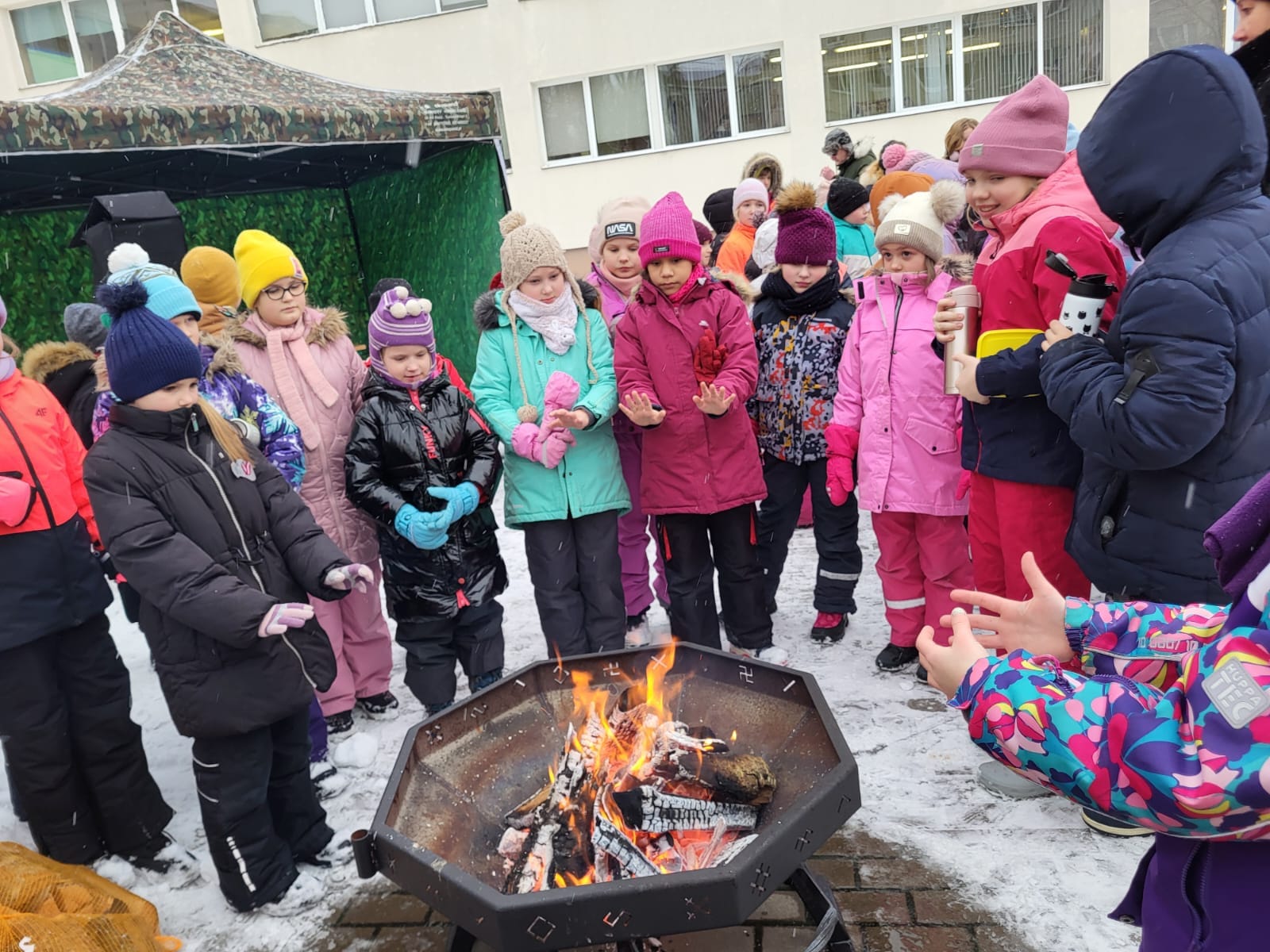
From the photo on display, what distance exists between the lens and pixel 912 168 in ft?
24.2

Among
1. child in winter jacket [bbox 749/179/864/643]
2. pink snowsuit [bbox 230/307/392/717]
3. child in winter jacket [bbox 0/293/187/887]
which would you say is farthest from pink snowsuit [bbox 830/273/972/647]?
child in winter jacket [bbox 0/293/187/887]

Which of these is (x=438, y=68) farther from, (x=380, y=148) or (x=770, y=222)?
(x=770, y=222)

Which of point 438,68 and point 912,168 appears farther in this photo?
point 438,68

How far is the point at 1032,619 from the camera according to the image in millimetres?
1670

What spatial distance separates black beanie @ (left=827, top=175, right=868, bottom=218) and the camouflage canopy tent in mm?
2759

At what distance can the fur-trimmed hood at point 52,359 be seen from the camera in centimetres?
424

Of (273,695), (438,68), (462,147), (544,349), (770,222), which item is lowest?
(273,695)

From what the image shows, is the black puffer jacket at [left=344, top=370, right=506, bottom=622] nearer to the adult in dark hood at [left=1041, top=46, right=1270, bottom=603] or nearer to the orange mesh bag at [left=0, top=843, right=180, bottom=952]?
the orange mesh bag at [left=0, top=843, right=180, bottom=952]

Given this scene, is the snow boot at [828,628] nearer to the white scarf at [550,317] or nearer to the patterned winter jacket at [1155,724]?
the white scarf at [550,317]

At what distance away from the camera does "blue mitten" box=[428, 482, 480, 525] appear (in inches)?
145

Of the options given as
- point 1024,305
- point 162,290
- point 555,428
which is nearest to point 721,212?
point 555,428

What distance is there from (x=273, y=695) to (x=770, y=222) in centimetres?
524

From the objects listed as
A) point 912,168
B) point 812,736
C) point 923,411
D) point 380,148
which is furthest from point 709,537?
point 380,148

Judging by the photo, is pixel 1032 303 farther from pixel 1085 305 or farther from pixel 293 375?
pixel 293 375
